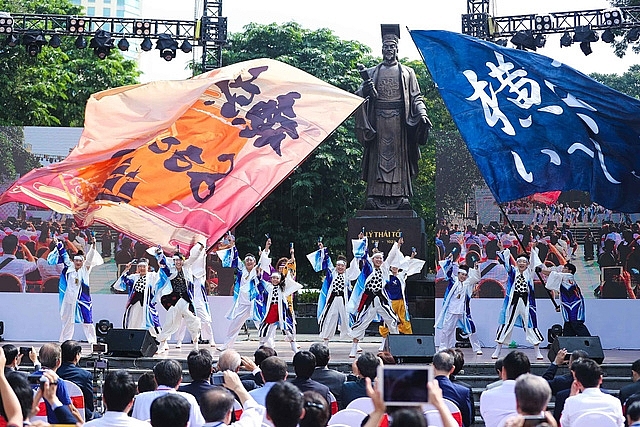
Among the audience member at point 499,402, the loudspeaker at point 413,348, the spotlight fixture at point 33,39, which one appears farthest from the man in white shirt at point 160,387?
the spotlight fixture at point 33,39

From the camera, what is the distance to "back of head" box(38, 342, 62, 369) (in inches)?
242

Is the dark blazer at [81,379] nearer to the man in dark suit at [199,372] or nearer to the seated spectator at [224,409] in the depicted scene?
the man in dark suit at [199,372]

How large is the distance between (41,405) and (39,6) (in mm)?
24987

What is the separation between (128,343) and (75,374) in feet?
19.0

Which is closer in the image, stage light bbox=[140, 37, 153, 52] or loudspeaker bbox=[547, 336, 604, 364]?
loudspeaker bbox=[547, 336, 604, 364]

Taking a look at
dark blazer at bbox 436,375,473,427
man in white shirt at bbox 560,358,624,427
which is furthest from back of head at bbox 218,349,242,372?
man in white shirt at bbox 560,358,624,427

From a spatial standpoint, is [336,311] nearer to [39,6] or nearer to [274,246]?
[274,246]

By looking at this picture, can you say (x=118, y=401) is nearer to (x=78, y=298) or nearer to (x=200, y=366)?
(x=200, y=366)

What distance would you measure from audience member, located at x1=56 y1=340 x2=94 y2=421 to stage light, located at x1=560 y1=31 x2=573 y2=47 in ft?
42.2

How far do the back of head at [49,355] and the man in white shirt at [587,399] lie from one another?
10.7 feet

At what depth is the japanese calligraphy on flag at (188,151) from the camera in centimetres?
1197

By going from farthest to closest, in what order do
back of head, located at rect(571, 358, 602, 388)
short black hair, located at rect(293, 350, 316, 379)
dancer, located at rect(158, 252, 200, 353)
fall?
dancer, located at rect(158, 252, 200, 353) < short black hair, located at rect(293, 350, 316, 379) < back of head, located at rect(571, 358, 602, 388)

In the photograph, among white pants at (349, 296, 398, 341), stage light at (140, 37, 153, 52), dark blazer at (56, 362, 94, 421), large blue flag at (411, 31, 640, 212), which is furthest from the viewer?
stage light at (140, 37, 153, 52)

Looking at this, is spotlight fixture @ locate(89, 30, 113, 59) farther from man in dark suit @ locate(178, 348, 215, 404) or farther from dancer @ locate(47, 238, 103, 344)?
man in dark suit @ locate(178, 348, 215, 404)
